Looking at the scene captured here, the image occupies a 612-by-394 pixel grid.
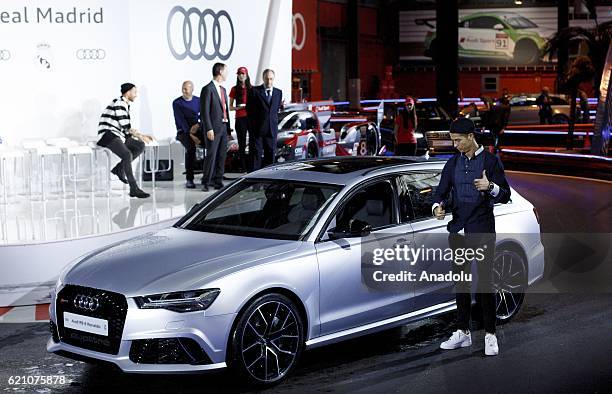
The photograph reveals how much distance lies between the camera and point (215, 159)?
638 inches

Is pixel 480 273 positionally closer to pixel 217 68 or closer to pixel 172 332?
pixel 172 332

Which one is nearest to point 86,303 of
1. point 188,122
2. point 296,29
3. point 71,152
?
point 71,152

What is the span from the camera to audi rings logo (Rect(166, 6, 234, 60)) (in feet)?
60.9

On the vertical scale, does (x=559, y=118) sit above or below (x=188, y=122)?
below

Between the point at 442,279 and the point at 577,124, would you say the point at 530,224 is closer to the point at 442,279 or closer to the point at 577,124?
the point at 442,279

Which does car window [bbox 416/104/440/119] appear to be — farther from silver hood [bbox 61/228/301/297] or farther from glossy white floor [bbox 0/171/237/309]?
silver hood [bbox 61/228/301/297]

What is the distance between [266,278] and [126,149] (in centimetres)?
849

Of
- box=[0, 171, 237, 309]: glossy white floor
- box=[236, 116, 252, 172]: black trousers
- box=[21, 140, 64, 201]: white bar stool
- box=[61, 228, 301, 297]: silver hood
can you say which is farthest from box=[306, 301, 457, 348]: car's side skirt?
box=[236, 116, 252, 172]: black trousers

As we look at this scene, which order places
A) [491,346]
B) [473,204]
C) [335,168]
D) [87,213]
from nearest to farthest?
[473,204], [491,346], [335,168], [87,213]

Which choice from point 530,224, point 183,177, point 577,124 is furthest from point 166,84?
point 577,124

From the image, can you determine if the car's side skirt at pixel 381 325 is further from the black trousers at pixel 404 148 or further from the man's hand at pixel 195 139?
the black trousers at pixel 404 148

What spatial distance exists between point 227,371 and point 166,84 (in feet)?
39.3

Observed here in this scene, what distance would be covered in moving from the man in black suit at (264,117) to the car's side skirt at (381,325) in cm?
804

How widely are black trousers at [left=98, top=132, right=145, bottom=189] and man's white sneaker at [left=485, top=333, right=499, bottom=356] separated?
27.0 ft
